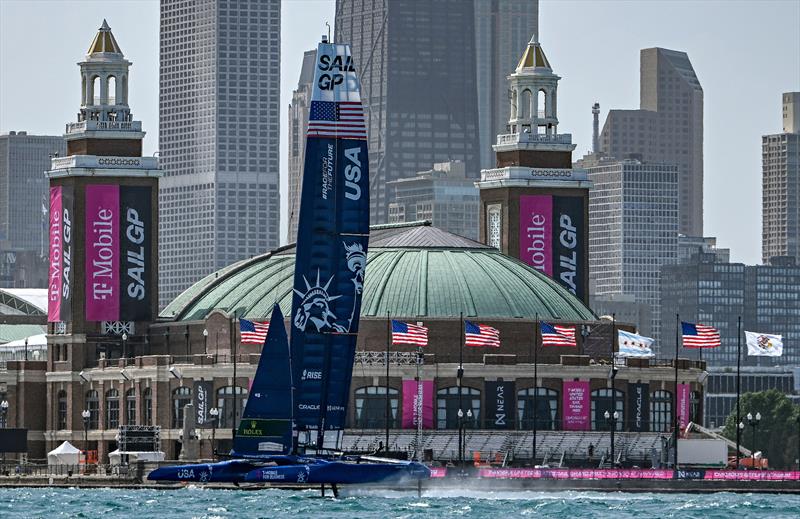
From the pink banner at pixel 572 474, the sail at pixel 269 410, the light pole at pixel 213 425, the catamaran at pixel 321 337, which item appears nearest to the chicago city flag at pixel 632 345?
the light pole at pixel 213 425

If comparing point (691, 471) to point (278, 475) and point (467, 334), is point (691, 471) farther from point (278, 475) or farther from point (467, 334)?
point (278, 475)

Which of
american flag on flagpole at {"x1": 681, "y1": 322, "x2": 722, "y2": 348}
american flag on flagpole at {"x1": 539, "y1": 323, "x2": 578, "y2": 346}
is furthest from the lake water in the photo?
american flag on flagpole at {"x1": 539, "y1": 323, "x2": 578, "y2": 346}

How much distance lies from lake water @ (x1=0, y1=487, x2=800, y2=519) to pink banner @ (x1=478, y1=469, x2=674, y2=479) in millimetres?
4026

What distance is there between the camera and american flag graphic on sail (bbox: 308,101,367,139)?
116 meters

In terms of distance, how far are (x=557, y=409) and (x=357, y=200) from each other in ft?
258

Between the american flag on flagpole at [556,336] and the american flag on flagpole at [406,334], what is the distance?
8.82 meters

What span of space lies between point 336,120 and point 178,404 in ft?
266

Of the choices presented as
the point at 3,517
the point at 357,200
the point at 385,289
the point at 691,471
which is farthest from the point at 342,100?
the point at 385,289

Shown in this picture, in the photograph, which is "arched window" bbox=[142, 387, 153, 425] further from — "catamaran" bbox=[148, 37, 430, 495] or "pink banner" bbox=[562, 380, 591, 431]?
"catamaran" bbox=[148, 37, 430, 495]

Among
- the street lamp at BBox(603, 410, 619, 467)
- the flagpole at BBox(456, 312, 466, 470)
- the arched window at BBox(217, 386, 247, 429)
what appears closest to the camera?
the street lamp at BBox(603, 410, 619, 467)

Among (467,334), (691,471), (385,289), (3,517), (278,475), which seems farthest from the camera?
(385,289)

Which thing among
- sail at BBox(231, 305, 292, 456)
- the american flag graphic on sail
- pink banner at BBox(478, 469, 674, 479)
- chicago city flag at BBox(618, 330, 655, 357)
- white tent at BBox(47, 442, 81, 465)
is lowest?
white tent at BBox(47, 442, 81, 465)

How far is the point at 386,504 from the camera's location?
131 m

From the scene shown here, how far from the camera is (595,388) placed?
193 m
